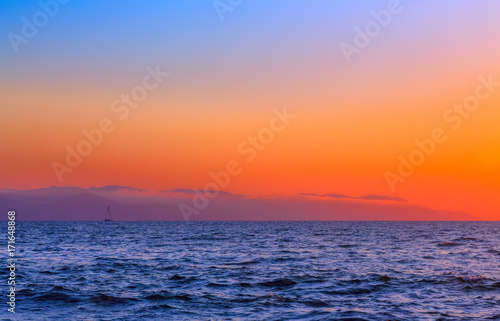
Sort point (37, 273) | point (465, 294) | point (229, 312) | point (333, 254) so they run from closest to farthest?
1. point (229, 312)
2. point (465, 294)
3. point (37, 273)
4. point (333, 254)

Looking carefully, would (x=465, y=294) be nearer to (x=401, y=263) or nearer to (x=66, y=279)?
(x=401, y=263)

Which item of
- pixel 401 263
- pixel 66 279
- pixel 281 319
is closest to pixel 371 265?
pixel 401 263

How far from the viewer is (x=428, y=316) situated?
22859 mm

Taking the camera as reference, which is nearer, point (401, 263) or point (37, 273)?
point (37, 273)

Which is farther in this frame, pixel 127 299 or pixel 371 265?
pixel 371 265

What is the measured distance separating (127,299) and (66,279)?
9055mm

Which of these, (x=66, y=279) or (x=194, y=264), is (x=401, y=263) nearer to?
(x=194, y=264)

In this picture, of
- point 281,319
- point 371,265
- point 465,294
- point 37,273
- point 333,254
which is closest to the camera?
point 281,319

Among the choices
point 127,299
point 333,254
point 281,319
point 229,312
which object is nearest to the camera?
point 281,319

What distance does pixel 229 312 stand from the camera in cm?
2375

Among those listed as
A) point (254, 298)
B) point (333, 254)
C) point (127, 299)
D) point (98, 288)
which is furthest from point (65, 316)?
point (333, 254)

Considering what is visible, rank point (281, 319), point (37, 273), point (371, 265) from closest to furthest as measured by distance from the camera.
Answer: point (281, 319) → point (37, 273) → point (371, 265)

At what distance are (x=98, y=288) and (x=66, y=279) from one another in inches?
199

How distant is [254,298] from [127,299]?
7197mm
